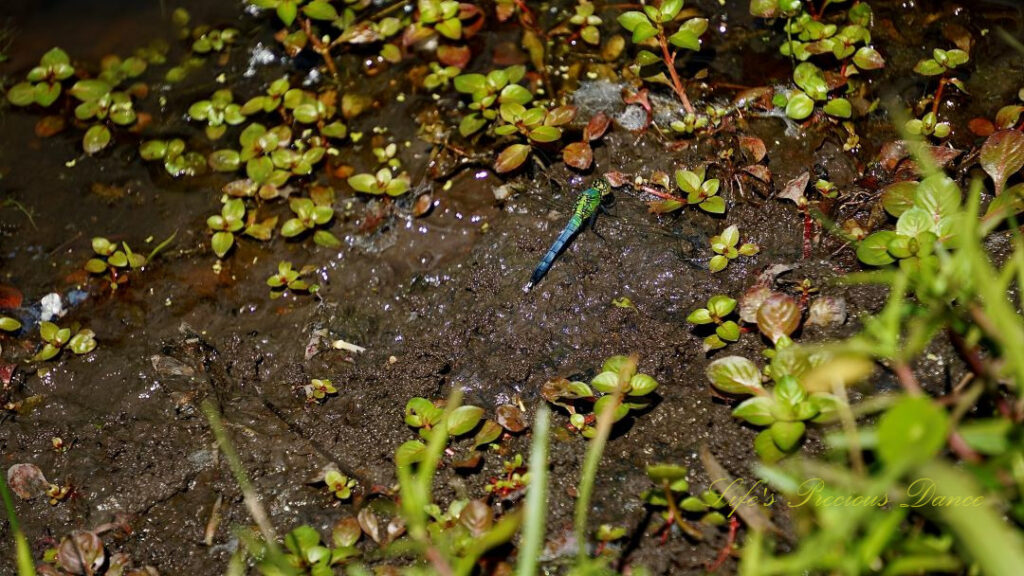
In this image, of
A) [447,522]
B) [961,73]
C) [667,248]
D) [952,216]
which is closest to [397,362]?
[447,522]

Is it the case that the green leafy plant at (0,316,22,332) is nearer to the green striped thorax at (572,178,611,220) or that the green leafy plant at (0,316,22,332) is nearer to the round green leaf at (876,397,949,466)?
the green striped thorax at (572,178,611,220)

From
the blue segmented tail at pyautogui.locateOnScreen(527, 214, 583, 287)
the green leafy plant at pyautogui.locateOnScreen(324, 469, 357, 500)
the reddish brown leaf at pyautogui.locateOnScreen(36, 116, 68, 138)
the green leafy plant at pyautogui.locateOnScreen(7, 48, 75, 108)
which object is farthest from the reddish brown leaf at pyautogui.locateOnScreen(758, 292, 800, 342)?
the green leafy plant at pyautogui.locateOnScreen(7, 48, 75, 108)

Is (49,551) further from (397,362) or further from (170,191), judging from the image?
(170,191)

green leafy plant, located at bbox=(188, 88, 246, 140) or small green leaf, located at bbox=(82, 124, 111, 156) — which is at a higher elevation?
green leafy plant, located at bbox=(188, 88, 246, 140)

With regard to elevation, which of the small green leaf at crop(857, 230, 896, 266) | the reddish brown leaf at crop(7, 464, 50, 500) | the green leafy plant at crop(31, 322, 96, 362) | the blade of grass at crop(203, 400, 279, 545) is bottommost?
the reddish brown leaf at crop(7, 464, 50, 500)

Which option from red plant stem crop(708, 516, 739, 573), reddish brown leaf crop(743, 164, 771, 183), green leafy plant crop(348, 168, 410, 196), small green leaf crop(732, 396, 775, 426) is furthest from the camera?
green leafy plant crop(348, 168, 410, 196)

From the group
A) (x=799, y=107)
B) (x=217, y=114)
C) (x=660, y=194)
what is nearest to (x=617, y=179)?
(x=660, y=194)

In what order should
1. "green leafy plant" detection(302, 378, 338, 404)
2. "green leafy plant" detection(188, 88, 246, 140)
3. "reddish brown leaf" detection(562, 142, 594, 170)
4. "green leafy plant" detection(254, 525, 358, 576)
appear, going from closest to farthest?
"green leafy plant" detection(254, 525, 358, 576) → "green leafy plant" detection(302, 378, 338, 404) → "reddish brown leaf" detection(562, 142, 594, 170) → "green leafy plant" detection(188, 88, 246, 140)

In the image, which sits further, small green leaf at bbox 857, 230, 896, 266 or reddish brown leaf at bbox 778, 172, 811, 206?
reddish brown leaf at bbox 778, 172, 811, 206
